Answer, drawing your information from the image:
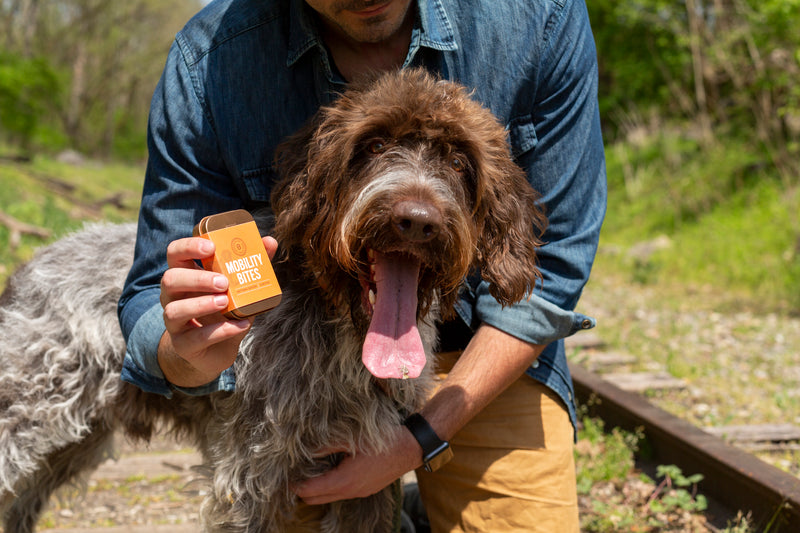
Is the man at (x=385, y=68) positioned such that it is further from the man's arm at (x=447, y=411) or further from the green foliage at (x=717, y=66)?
the green foliage at (x=717, y=66)

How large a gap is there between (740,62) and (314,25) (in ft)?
40.9

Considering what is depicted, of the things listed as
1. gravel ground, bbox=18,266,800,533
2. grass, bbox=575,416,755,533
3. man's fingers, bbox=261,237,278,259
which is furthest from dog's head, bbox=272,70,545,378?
grass, bbox=575,416,755,533

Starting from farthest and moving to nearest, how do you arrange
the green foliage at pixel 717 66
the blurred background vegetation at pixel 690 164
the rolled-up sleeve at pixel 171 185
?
the green foliage at pixel 717 66 < the blurred background vegetation at pixel 690 164 < the rolled-up sleeve at pixel 171 185

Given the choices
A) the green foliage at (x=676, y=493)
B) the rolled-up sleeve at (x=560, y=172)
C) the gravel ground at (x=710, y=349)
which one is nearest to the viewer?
the rolled-up sleeve at (x=560, y=172)

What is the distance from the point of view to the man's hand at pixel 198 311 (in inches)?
86.6

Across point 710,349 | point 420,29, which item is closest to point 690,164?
point 710,349

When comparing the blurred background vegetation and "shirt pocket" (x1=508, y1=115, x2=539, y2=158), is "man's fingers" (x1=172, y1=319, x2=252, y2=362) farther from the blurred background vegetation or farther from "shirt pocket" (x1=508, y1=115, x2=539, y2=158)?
the blurred background vegetation

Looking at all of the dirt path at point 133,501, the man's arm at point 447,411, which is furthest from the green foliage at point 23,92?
the man's arm at point 447,411

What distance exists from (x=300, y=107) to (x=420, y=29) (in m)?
0.56

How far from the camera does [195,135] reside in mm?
2932

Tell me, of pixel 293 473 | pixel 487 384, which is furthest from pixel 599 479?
pixel 293 473

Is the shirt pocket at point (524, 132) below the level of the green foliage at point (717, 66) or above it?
below

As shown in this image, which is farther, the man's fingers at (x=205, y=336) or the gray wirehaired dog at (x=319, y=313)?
the gray wirehaired dog at (x=319, y=313)

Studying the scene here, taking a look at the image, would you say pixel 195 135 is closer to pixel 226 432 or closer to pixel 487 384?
pixel 226 432
